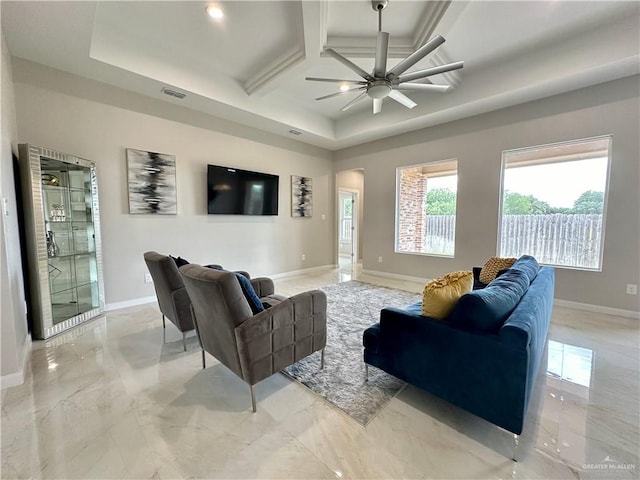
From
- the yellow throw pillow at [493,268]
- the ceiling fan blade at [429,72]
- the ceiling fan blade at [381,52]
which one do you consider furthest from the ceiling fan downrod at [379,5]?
the yellow throw pillow at [493,268]

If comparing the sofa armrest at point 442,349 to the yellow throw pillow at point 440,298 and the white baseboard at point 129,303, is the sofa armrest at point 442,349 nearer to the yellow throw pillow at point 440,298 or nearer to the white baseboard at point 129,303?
the yellow throw pillow at point 440,298

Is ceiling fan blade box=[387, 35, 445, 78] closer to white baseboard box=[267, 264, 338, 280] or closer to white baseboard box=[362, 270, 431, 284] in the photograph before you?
white baseboard box=[362, 270, 431, 284]

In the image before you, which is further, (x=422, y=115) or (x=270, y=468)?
(x=422, y=115)

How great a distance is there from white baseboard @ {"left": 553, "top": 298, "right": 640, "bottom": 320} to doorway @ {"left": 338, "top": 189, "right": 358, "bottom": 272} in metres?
3.91

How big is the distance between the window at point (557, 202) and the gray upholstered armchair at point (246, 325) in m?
3.90

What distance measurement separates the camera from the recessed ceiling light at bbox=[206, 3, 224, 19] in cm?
257

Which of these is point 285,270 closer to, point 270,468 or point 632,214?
point 270,468

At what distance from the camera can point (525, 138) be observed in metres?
3.97

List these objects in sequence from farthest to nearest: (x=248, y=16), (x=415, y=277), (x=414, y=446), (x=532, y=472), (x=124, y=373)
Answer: (x=415, y=277) → (x=248, y=16) → (x=124, y=373) → (x=414, y=446) → (x=532, y=472)

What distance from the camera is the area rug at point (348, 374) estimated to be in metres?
1.78

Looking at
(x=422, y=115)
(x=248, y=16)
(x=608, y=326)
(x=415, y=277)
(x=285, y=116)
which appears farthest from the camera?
(x=415, y=277)

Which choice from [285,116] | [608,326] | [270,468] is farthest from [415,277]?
[270,468]

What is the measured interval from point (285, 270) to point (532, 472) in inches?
191

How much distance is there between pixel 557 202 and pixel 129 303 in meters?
6.41
